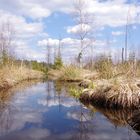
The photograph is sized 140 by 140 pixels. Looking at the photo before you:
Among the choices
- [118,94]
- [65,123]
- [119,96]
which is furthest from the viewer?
[118,94]

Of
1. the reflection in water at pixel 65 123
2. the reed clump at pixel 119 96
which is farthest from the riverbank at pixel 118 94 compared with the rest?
the reflection in water at pixel 65 123

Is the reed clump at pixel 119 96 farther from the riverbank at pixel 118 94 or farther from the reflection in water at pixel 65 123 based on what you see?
the reflection in water at pixel 65 123

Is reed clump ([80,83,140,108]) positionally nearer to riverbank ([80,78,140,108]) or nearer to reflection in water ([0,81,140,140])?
riverbank ([80,78,140,108])

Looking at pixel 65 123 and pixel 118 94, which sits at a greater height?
pixel 118 94

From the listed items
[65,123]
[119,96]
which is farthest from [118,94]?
[65,123]

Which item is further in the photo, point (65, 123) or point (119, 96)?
point (119, 96)

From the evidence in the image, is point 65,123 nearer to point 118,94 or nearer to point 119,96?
point 119,96

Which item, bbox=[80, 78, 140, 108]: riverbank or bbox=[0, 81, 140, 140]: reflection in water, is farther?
bbox=[80, 78, 140, 108]: riverbank

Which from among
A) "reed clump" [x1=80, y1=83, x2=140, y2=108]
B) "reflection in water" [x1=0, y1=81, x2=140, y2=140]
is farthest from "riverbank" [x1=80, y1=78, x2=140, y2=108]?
"reflection in water" [x1=0, y1=81, x2=140, y2=140]

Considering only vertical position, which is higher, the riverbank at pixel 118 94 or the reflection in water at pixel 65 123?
the riverbank at pixel 118 94

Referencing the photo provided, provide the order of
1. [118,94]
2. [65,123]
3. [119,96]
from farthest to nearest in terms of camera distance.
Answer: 1. [118,94]
2. [119,96]
3. [65,123]

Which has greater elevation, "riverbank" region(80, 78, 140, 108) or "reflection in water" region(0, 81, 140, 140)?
"riverbank" region(80, 78, 140, 108)

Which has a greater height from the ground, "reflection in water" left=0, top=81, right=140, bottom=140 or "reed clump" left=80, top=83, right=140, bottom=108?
"reed clump" left=80, top=83, right=140, bottom=108

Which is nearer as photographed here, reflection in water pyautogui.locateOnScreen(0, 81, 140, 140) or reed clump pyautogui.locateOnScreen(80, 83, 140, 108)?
reflection in water pyautogui.locateOnScreen(0, 81, 140, 140)
